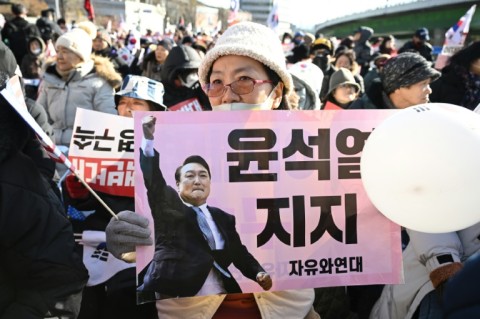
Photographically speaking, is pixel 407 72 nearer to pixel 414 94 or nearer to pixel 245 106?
pixel 414 94

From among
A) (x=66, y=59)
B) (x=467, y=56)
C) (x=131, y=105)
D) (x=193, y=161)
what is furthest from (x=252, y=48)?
(x=467, y=56)

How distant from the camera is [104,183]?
2.19 m

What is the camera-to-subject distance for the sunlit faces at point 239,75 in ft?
5.79

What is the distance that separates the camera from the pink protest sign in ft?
5.00

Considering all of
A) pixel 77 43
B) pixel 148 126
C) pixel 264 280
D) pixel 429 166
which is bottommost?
pixel 264 280

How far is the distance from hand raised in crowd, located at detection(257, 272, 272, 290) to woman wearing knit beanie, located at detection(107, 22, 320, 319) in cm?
12

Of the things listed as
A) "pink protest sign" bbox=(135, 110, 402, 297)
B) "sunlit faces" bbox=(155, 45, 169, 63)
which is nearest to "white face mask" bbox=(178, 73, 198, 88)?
"sunlit faces" bbox=(155, 45, 169, 63)

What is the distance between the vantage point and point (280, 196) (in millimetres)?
1606

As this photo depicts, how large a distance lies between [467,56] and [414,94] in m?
1.35

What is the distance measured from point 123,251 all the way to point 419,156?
3.27ft

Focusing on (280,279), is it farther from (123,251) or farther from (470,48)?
(470,48)

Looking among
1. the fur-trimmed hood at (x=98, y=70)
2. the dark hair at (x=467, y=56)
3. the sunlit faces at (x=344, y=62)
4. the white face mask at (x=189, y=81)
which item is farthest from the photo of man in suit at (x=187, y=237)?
the sunlit faces at (x=344, y=62)

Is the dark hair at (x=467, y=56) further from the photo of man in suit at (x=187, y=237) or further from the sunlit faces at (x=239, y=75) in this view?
the photo of man in suit at (x=187, y=237)

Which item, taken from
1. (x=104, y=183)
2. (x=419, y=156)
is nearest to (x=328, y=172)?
(x=419, y=156)
